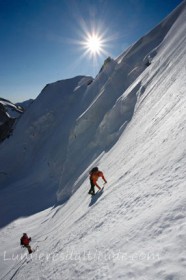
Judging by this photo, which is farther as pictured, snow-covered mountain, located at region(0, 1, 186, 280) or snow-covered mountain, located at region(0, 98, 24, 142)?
snow-covered mountain, located at region(0, 98, 24, 142)

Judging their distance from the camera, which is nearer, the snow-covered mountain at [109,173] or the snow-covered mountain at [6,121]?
the snow-covered mountain at [109,173]

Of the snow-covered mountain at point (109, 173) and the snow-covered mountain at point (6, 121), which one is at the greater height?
the snow-covered mountain at point (6, 121)

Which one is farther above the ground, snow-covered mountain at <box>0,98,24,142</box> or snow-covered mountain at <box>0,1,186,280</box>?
snow-covered mountain at <box>0,98,24,142</box>

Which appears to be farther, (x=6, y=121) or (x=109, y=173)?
(x=6, y=121)

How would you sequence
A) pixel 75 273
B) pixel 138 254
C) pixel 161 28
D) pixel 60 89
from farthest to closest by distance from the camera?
1. pixel 60 89
2. pixel 161 28
3. pixel 75 273
4. pixel 138 254

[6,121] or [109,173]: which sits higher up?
[6,121]

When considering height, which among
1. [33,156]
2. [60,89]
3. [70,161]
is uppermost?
[60,89]

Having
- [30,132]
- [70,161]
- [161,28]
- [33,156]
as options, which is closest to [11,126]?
[30,132]

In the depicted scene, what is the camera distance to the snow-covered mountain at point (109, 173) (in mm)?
6379

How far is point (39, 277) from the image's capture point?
36.9 ft

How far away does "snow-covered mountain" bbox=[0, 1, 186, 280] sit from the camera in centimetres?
638

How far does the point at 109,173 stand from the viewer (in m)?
17.5

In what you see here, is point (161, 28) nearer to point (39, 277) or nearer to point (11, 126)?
point (39, 277)

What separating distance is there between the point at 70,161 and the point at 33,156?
107 feet
